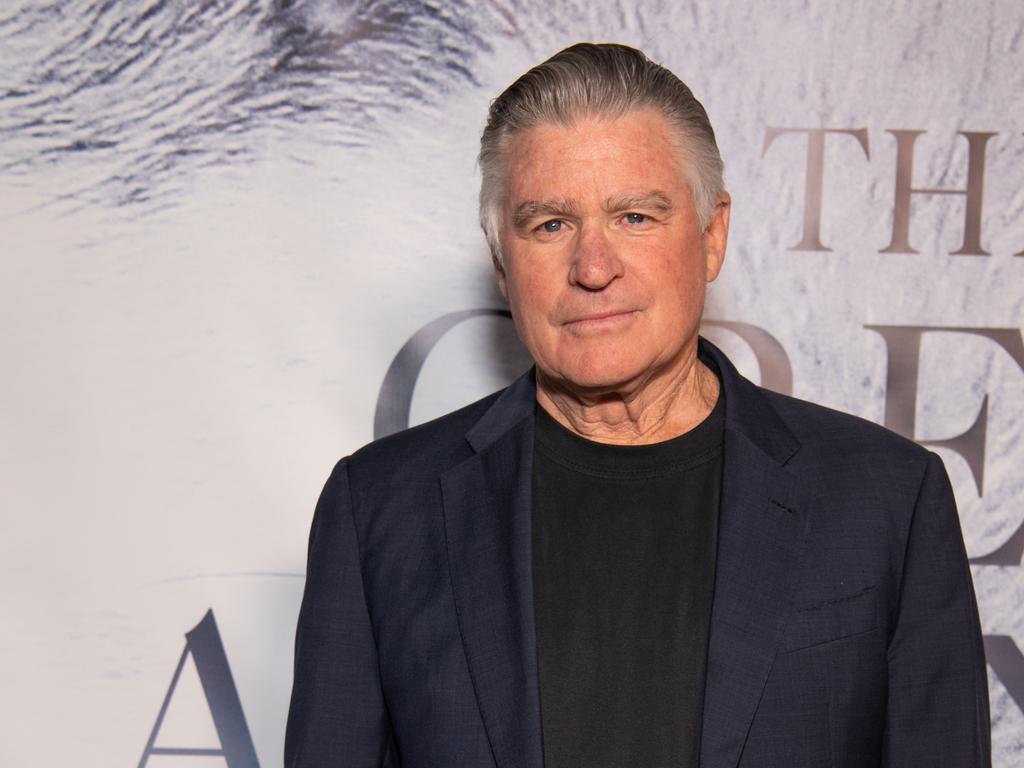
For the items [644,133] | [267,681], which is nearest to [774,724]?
[644,133]

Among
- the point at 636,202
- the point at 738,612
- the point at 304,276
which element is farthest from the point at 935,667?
the point at 304,276

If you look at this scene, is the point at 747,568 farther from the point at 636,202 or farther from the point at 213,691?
the point at 213,691

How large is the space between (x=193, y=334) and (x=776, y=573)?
109 cm

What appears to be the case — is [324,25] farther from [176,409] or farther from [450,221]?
[176,409]

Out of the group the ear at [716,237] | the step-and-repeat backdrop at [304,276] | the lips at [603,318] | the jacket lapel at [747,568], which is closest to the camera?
the jacket lapel at [747,568]

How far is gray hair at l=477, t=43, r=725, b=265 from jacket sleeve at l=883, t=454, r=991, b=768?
48 centimetres

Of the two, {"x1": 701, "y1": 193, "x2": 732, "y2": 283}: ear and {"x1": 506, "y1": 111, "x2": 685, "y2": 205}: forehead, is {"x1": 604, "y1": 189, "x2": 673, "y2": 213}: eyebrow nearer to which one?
{"x1": 506, "y1": 111, "x2": 685, "y2": 205}: forehead

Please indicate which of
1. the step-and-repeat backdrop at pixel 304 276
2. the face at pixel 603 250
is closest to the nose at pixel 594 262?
the face at pixel 603 250

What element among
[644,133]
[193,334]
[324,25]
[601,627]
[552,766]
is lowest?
[552,766]

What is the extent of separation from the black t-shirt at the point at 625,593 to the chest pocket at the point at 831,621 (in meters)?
0.09

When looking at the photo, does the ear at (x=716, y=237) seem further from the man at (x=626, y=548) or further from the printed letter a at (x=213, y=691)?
the printed letter a at (x=213, y=691)

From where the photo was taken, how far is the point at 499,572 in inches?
49.5

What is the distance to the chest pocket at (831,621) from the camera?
1.19 m

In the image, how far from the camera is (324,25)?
1825mm
